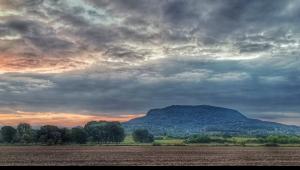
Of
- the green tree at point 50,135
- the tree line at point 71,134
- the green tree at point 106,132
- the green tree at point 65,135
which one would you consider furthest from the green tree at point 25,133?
the green tree at point 106,132

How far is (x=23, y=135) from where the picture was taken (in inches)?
3770

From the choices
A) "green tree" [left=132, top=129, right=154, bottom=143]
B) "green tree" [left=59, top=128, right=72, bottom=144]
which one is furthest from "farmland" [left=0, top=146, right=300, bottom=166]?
"green tree" [left=132, top=129, right=154, bottom=143]

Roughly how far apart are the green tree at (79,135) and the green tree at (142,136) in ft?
55.5

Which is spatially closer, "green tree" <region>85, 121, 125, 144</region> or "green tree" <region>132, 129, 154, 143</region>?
"green tree" <region>85, 121, 125, 144</region>

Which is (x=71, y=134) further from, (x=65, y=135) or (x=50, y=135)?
(x=50, y=135)

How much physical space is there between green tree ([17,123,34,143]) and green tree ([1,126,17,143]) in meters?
1.23

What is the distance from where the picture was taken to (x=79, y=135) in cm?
9281

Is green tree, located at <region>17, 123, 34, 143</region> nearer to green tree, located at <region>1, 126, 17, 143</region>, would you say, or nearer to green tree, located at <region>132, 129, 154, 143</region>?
green tree, located at <region>1, 126, 17, 143</region>

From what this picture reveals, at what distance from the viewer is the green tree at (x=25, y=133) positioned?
9280cm

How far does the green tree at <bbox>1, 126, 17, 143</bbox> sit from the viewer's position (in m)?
97.8
